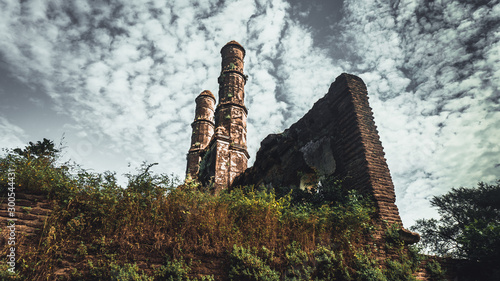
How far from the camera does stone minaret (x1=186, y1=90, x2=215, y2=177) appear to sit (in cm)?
1295

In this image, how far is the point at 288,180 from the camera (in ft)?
21.7

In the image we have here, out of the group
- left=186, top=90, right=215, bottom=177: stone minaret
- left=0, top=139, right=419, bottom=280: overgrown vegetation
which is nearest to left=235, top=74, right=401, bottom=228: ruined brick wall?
left=0, top=139, right=419, bottom=280: overgrown vegetation

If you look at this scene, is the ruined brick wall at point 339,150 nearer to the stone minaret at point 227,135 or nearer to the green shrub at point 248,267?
the stone minaret at point 227,135

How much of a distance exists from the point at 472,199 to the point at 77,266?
874 inches

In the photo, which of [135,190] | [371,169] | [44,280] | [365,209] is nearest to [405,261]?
[365,209]

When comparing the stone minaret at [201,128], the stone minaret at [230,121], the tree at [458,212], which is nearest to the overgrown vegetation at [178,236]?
the stone minaret at [230,121]

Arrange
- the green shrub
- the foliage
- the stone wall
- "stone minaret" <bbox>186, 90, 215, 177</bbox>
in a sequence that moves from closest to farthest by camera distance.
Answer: the green shrub → the foliage → the stone wall → "stone minaret" <bbox>186, 90, 215, 177</bbox>

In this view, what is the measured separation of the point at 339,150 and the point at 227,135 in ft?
17.8

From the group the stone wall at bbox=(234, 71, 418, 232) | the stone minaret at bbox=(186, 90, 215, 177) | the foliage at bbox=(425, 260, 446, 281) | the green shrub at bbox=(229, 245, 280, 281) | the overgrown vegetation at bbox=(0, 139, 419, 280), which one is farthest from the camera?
the stone minaret at bbox=(186, 90, 215, 177)

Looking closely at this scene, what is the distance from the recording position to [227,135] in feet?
32.8

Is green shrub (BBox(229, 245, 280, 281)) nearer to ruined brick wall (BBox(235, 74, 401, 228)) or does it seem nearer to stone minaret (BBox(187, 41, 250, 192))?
ruined brick wall (BBox(235, 74, 401, 228))

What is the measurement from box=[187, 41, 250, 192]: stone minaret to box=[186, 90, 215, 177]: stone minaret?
5cm

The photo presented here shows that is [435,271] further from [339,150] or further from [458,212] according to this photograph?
[458,212]

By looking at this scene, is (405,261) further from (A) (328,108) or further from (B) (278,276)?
(A) (328,108)
